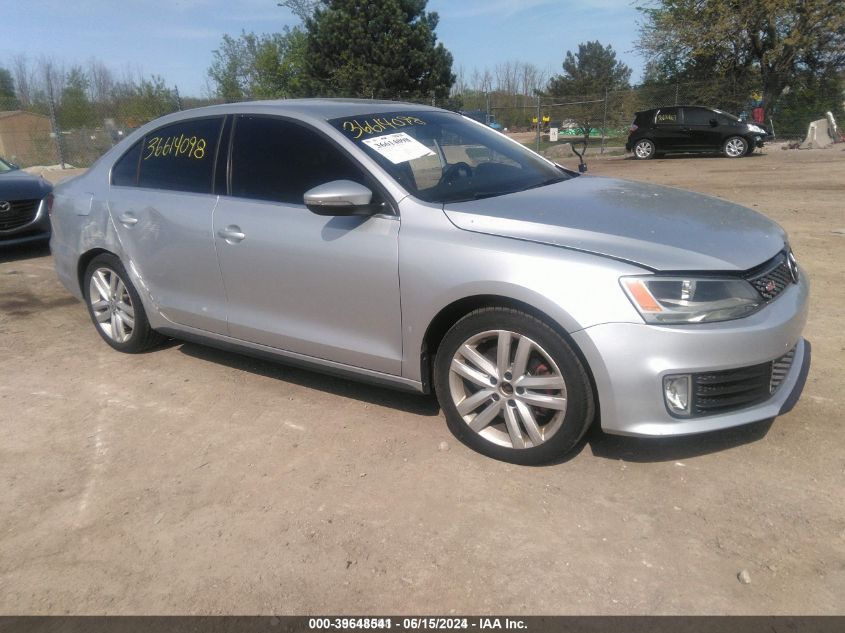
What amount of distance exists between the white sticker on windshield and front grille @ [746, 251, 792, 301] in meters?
1.75

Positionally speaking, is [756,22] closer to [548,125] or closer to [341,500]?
[548,125]

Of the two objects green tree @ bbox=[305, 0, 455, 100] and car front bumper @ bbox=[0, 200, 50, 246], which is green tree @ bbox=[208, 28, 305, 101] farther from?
car front bumper @ bbox=[0, 200, 50, 246]

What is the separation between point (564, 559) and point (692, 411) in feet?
2.70

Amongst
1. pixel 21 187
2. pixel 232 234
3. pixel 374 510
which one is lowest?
pixel 374 510

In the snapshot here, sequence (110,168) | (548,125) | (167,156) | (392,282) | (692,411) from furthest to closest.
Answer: (548,125), (110,168), (167,156), (392,282), (692,411)

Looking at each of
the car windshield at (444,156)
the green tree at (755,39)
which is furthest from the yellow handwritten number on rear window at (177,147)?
the green tree at (755,39)

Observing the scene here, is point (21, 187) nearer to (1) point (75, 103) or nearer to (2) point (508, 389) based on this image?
(2) point (508, 389)

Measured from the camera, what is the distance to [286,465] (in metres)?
3.33

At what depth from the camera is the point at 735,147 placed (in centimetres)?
2008

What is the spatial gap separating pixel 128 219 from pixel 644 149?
1998cm

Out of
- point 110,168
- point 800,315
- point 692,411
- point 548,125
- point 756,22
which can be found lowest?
point 692,411

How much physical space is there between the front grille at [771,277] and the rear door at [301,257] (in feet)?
5.20

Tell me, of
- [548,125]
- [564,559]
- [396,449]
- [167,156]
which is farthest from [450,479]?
[548,125]

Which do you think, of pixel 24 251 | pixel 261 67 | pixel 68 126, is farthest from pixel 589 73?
pixel 24 251
